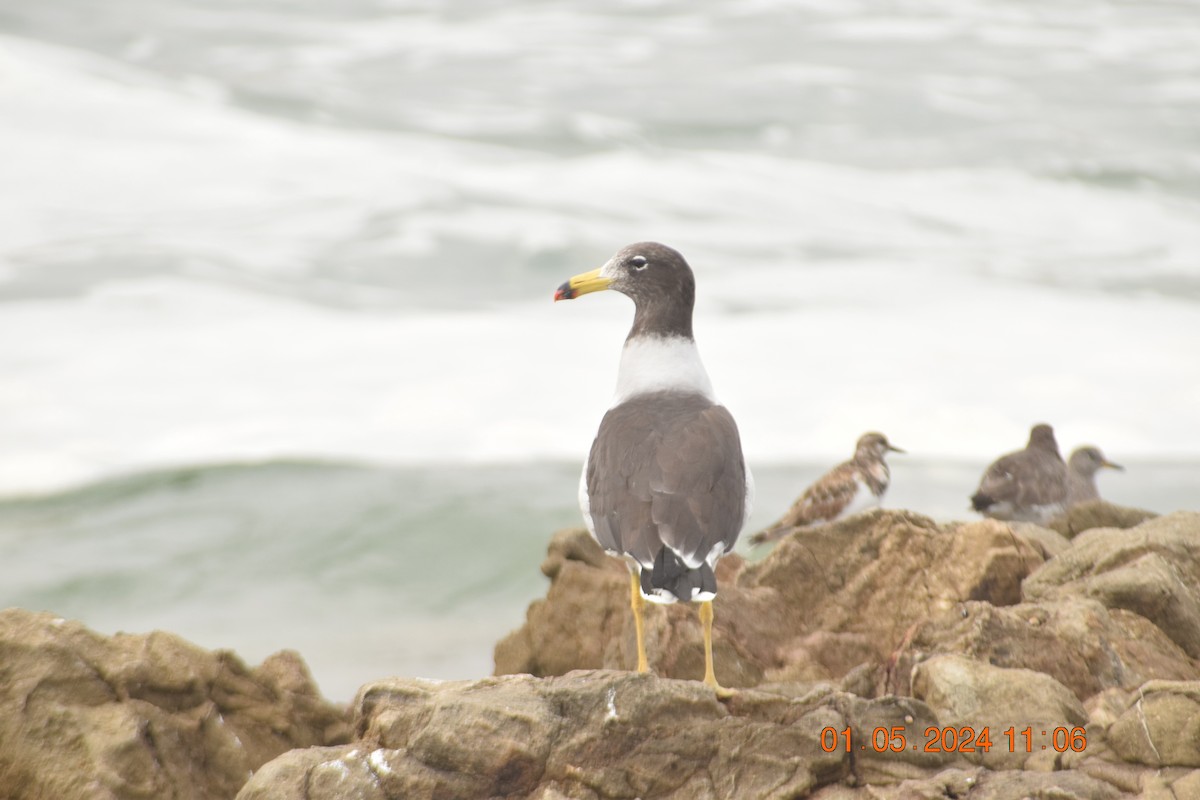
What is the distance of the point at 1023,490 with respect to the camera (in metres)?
9.52

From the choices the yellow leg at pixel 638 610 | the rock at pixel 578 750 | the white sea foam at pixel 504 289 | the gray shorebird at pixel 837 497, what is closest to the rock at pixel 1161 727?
the rock at pixel 578 750

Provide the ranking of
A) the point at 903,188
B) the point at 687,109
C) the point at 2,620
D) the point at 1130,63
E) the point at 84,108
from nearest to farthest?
1. the point at 2,620
2. the point at 903,188
3. the point at 84,108
4. the point at 687,109
5. the point at 1130,63

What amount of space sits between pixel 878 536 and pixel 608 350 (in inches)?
452

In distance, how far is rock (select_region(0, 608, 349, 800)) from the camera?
15.3 ft

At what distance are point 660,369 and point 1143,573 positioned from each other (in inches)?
90.7

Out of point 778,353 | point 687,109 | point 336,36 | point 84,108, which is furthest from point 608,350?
point 336,36

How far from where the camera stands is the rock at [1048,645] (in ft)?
16.2

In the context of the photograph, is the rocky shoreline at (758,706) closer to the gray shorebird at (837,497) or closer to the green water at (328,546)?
the gray shorebird at (837,497)

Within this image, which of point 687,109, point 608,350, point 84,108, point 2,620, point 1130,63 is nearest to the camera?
point 2,620

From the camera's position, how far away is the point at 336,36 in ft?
98.6

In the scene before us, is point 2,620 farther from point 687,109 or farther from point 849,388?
point 687,109
